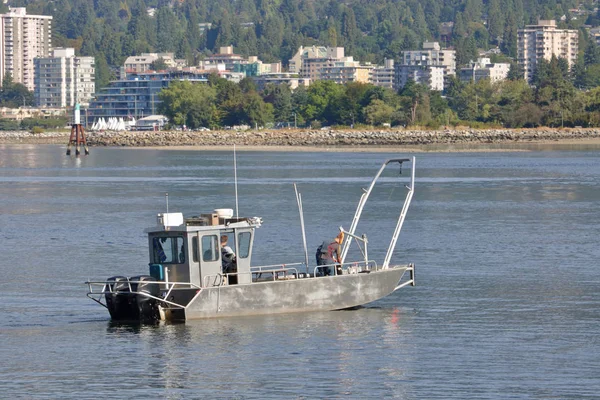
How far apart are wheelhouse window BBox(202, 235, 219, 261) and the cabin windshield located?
46 cm

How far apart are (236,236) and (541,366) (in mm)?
7731

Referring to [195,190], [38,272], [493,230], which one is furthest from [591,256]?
[195,190]

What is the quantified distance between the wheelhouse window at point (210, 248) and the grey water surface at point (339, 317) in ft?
4.76

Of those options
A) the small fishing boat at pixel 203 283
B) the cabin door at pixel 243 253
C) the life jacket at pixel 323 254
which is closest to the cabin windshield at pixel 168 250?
the small fishing boat at pixel 203 283

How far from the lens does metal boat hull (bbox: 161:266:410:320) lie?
97.9 ft

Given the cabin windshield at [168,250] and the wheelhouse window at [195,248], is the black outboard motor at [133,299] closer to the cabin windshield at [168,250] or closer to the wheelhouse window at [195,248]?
the cabin windshield at [168,250]

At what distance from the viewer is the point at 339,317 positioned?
101 ft

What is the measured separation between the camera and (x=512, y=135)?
557ft

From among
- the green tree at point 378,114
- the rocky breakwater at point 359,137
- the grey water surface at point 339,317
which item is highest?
the green tree at point 378,114

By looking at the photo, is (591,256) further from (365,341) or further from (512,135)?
(512,135)

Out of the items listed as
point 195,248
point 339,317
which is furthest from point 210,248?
point 339,317

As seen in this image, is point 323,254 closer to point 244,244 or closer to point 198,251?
point 244,244

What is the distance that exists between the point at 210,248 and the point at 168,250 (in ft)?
3.02

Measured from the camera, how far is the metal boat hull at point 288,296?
97.9ft
